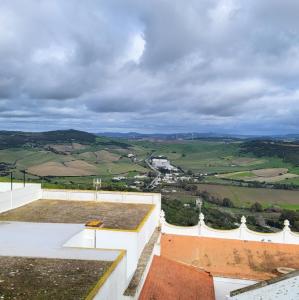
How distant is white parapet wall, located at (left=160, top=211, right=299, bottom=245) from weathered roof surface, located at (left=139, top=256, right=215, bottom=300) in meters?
4.66

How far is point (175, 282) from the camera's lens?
2109cm

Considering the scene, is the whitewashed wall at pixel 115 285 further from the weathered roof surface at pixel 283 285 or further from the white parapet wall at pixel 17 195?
the white parapet wall at pixel 17 195

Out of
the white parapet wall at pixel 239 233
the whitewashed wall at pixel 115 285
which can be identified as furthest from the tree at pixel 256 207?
the whitewashed wall at pixel 115 285

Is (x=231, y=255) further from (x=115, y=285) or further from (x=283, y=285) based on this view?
(x=115, y=285)

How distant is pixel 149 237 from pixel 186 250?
11.3ft

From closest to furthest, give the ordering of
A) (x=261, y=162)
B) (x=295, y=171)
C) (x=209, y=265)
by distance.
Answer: (x=209, y=265), (x=295, y=171), (x=261, y=162)

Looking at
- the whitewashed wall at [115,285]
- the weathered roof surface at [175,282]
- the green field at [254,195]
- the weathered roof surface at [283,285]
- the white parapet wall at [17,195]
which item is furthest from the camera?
the green field at [254,195]

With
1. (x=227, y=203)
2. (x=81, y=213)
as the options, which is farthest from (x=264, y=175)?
(x=81, y=213)

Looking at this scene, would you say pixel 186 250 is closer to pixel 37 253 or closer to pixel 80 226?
pixel 80 226

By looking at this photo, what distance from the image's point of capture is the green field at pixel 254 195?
242 feet

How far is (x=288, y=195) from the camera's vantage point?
8219 centimetres

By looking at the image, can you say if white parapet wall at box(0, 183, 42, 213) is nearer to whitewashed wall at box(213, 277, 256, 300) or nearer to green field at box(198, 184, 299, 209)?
whitewashed wall at box(213, 277, 256, 300)

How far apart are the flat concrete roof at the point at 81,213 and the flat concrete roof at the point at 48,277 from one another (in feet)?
22.5

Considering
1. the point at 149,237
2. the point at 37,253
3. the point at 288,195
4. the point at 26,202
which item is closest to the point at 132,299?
the point at 37,253
